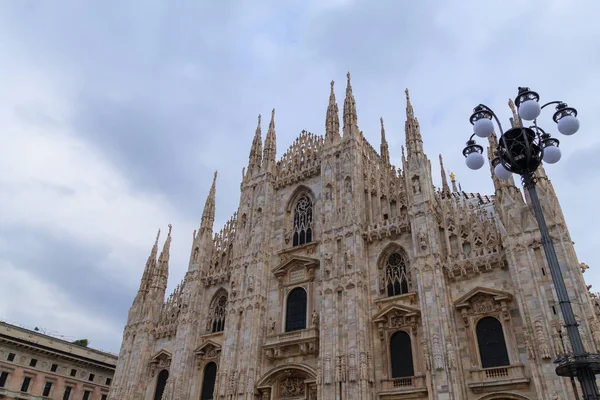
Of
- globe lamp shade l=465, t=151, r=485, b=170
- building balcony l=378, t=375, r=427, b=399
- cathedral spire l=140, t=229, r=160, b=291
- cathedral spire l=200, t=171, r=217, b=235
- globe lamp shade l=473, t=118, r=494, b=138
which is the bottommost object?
building balcony l=378, t=375, r=427, b=399

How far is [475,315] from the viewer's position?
19.9 m

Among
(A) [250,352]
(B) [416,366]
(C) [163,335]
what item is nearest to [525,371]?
(B) [416,366]

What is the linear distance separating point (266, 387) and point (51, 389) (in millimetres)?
24094

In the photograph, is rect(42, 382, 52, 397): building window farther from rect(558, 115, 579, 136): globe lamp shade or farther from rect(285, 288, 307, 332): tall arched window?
rect(558, 115, 579, 136): globe lamp shade

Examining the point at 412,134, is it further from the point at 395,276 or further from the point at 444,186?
the point at 395,276

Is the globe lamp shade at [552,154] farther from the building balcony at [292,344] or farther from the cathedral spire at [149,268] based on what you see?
the cathedral spire at [149,268]

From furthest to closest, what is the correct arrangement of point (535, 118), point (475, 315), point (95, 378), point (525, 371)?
point (95, 378) < point (475, 315) < point (525, 371) < point (535, 118)

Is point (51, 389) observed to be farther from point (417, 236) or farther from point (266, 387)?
point (417, 236)

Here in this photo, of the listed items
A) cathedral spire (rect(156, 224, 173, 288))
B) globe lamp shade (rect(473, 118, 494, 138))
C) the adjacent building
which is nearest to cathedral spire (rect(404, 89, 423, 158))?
globe lamp shade (rect(473, 118, 494, 138))

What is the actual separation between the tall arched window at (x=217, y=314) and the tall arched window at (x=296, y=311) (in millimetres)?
4684

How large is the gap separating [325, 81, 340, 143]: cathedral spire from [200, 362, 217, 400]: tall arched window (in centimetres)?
1550

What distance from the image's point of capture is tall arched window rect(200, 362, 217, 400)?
87.8 ft

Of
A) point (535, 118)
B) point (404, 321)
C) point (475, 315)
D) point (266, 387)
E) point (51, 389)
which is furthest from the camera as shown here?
point (51, 389)

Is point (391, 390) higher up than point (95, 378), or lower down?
lower down
